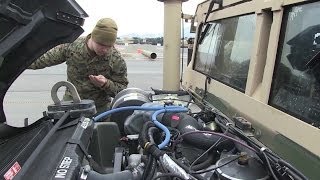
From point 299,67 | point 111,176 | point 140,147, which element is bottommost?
point 140,147

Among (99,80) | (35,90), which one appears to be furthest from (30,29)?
(35,90)

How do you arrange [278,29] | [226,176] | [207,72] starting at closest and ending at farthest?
[226,176] → [278,29] → [207,72]

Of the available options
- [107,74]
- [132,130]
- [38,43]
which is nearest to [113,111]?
[132,130]

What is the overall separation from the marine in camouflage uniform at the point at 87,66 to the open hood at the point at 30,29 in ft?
5.48

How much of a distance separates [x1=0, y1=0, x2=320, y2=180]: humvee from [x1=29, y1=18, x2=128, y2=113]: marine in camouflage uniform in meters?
0.85

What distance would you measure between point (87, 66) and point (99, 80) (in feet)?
1.02

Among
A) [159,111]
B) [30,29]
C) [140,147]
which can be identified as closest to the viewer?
[30,29]

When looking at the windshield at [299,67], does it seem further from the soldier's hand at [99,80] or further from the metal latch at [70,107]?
the soldier's hand at [99,80]

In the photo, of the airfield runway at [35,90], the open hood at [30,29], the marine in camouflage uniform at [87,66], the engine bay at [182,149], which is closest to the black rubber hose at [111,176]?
the engine bay at [182,149]

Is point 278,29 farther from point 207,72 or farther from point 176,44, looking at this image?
point 176,44

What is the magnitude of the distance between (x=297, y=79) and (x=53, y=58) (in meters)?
2.54

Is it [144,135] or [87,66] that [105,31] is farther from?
[144,135]

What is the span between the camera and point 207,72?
13.2 feet

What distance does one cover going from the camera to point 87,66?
4055mm
